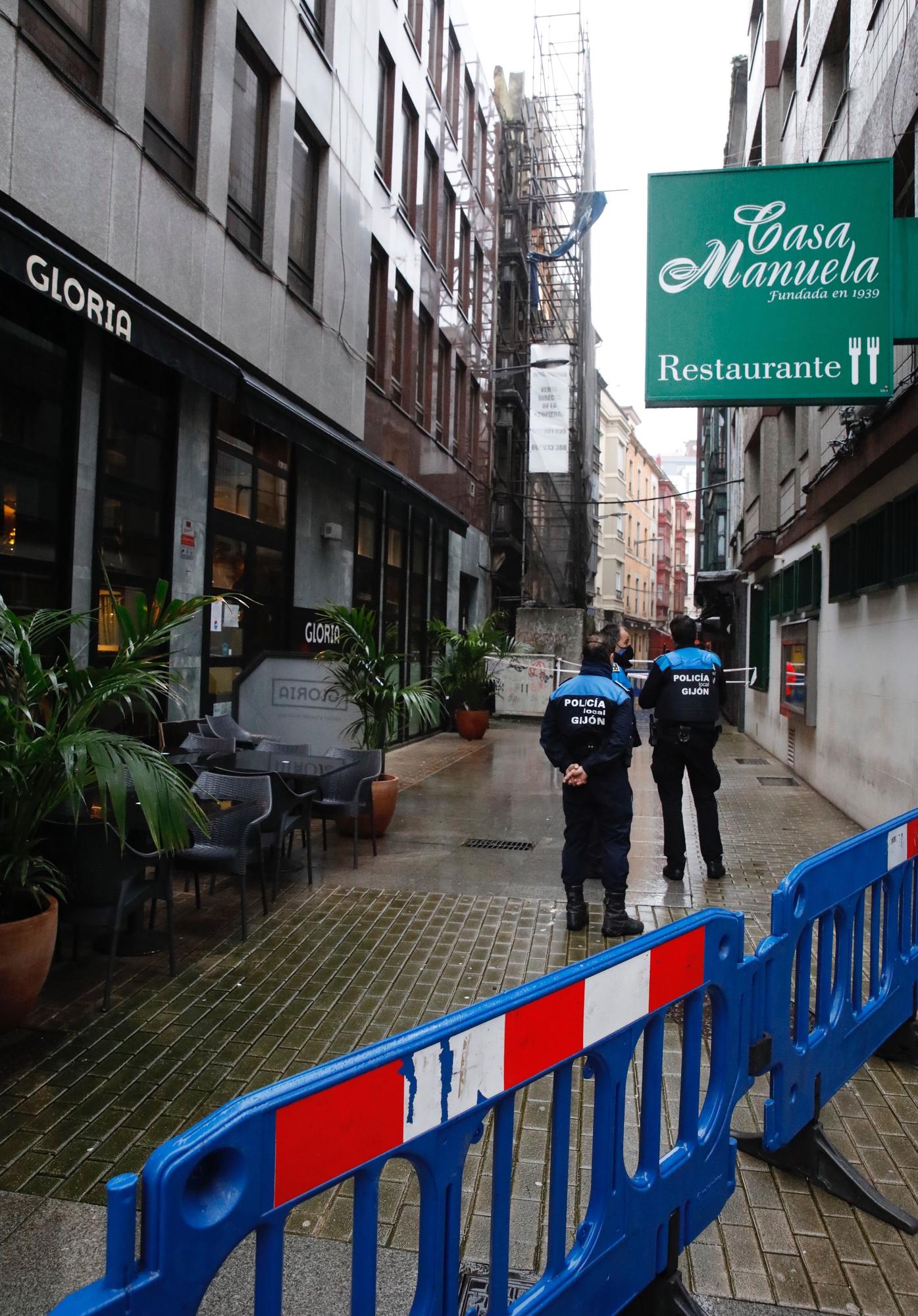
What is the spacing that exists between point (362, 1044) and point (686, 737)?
3.90 meters

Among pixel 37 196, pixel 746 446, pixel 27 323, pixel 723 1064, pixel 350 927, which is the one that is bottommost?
pixel 350 927

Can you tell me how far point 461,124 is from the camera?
20625 millimetres

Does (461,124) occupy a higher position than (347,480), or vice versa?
(461,124)

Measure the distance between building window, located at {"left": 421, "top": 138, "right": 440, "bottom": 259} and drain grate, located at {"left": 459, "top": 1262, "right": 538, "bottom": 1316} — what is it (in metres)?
17.8

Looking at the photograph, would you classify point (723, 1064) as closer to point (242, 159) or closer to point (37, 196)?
point (37, 196)

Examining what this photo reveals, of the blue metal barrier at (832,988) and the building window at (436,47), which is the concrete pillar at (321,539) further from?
the building window at (436,47)

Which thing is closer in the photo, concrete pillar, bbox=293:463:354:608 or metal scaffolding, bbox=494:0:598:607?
concrete pillar, bbox=293:463:354:608

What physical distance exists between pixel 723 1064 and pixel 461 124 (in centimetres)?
2221

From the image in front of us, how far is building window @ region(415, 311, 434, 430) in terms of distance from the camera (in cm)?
1764

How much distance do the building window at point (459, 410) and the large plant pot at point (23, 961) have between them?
1674cm

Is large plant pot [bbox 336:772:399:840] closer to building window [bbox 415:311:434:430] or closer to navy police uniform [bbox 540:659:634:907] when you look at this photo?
navy police uniform [bbox 540:659:634:907]

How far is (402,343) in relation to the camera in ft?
54.4

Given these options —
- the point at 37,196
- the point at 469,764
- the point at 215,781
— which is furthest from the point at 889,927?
the point at 469,764

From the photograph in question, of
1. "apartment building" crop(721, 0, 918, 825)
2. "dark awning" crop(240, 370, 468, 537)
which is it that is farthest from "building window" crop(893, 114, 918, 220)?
"dark awning" crop(240, 370, 468, 537)
